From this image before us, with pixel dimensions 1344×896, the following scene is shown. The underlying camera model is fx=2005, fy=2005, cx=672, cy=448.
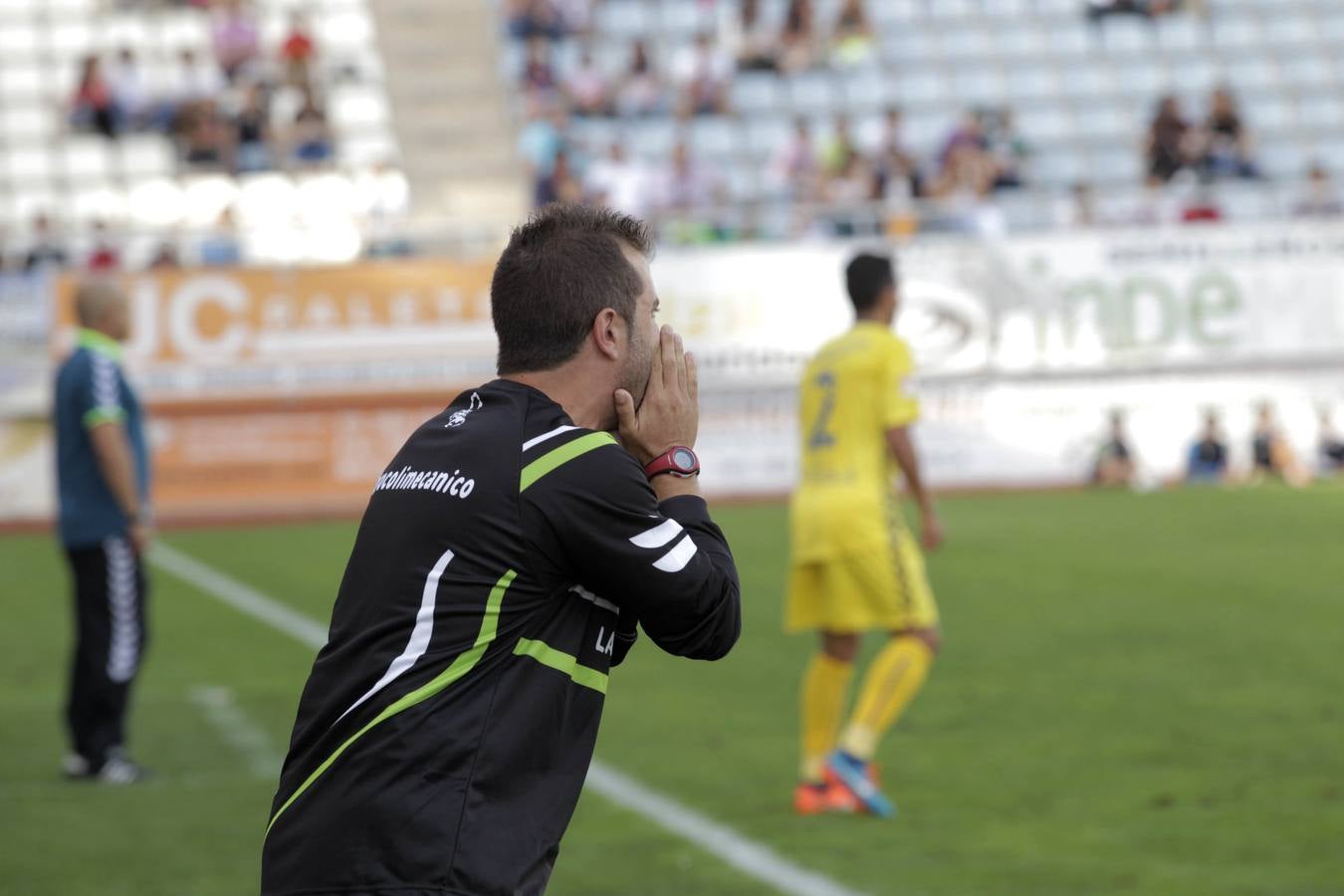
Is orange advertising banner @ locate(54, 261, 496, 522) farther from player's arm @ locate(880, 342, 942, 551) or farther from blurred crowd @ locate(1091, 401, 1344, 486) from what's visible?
player's arm @ locate(880, 342, 942, 551)

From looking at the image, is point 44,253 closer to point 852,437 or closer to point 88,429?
point 88,429

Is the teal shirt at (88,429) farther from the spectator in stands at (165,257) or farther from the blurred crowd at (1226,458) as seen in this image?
the blurred crowd at (1226,458)

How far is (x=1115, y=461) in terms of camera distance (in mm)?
23312

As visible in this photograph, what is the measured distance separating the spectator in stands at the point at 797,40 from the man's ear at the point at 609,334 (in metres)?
26.6

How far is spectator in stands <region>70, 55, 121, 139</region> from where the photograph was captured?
90.3 ft

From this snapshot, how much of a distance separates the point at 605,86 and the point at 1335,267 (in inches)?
395

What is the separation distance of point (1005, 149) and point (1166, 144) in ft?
7.24

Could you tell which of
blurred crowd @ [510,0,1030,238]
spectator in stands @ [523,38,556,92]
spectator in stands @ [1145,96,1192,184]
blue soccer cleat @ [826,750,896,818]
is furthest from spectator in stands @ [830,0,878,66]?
blue soccer cleat @ [826,750,896,818]

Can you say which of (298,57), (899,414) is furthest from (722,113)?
(899,414)

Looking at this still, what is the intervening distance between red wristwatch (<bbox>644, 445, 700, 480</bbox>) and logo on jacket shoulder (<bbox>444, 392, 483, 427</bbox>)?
29 cm

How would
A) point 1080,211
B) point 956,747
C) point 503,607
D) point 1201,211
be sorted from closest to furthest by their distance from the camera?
point 503,607, point 956,747, point 1080,211, point 1201,211

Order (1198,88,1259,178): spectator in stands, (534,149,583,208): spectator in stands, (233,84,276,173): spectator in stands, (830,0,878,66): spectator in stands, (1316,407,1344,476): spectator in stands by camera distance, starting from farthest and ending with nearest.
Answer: (830,0,878,66): spectator in stands < (1198,88,1259,178): spectator in stands < (233,84,276,173): spectator in stands < (534,149,583,208): spectator in stands < (1316,407,1344,476): spectator in stands

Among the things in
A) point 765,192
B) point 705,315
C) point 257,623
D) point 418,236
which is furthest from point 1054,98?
point 257,623

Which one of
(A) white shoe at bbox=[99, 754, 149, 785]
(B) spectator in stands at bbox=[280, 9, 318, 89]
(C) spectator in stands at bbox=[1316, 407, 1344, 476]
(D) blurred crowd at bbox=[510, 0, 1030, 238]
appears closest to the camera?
(A) white shoe at bbox=[99, 754, 149, 785]
